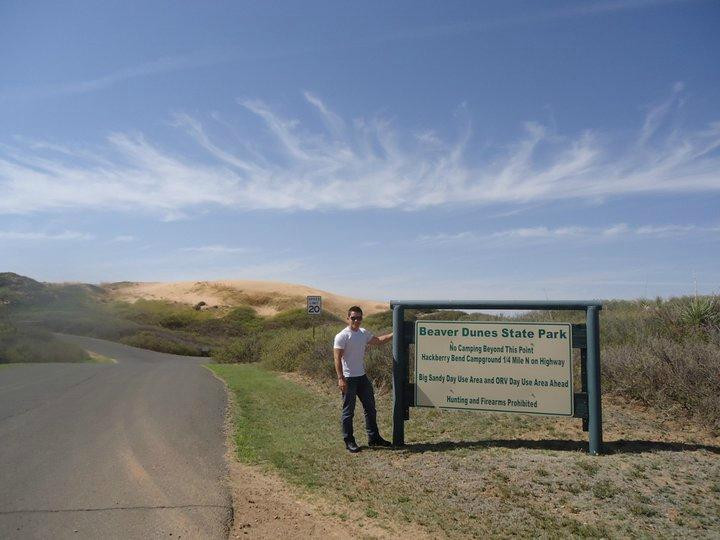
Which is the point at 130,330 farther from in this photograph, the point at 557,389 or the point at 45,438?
the point at 557,389

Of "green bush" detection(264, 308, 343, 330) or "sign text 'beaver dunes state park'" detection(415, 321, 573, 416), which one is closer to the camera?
"sign text 'beaver dunes state park'" detection(415, 321, 573, 416)

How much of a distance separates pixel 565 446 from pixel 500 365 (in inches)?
45.1

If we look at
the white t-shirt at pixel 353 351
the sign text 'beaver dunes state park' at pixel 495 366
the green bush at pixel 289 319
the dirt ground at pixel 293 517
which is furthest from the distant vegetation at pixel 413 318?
the dirt ground at pixel 293 517

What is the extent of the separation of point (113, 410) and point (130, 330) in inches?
1591

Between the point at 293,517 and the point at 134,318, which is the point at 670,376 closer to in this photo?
the point at 293,517

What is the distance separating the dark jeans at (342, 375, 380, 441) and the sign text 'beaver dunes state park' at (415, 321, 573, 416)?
597mm

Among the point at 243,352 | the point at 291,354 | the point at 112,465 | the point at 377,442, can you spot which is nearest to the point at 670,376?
the point at 377,442

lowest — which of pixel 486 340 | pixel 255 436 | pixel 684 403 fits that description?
pixel 255 436

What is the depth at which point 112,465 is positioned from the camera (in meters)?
6.22

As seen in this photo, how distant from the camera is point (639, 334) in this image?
10.5 metres

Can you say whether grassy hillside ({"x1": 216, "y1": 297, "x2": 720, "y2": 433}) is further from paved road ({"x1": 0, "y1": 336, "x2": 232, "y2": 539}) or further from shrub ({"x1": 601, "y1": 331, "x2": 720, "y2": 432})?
paved road ({"x1": 0, "y1": 336, "x2": 232, "y2": 539})

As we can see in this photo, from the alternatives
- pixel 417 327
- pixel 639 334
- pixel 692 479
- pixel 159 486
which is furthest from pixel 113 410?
pixel 639 334

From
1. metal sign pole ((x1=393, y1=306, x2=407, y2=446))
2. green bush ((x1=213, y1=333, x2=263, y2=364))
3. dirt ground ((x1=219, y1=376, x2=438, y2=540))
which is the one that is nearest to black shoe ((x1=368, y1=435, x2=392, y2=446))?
metal sign pole ((x1=393, y1=306, x2=407, y2=446))

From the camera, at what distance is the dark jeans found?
695 centimetres
